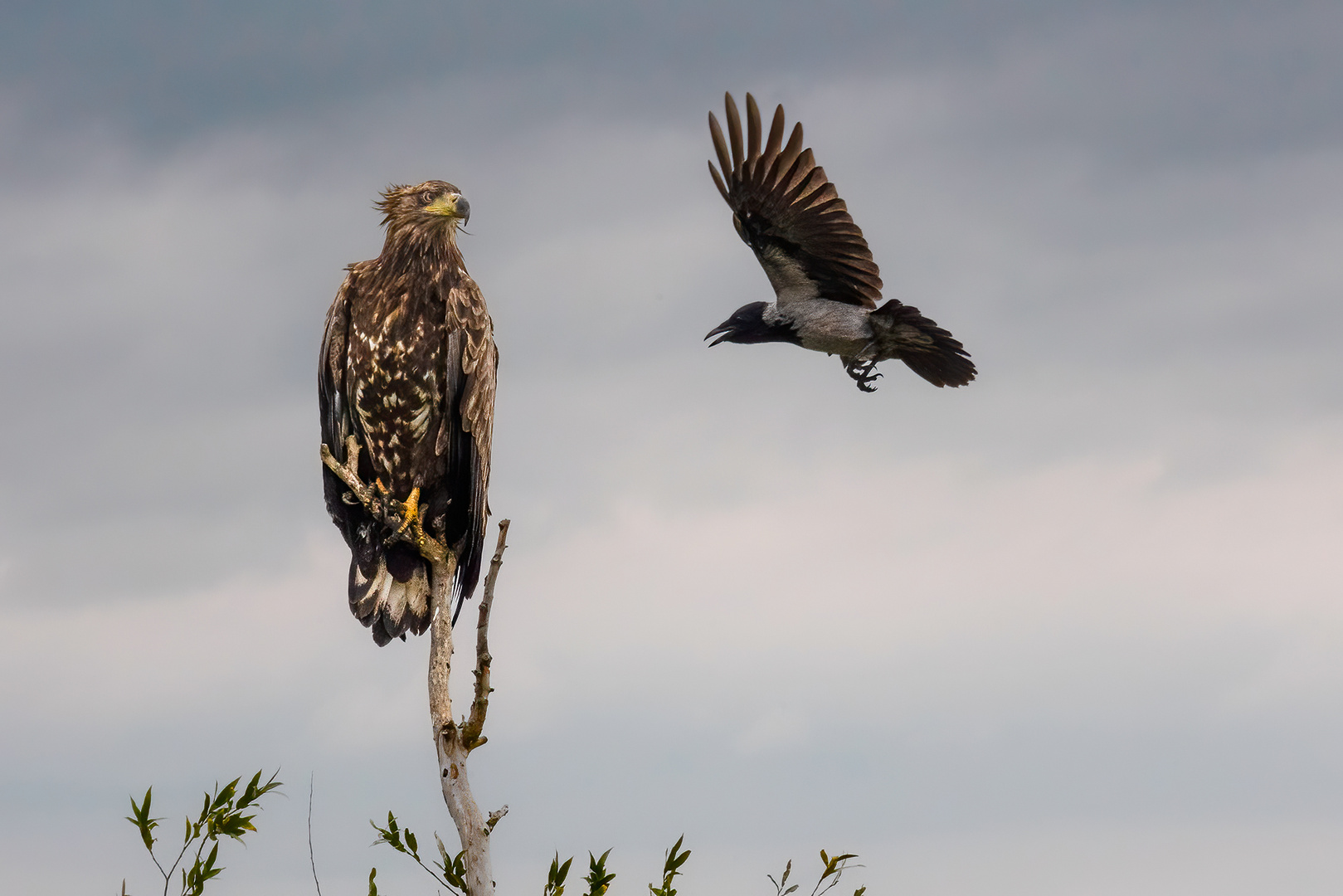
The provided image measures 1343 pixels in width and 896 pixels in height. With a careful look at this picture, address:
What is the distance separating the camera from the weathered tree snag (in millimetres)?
4945

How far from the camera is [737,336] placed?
9.02 metres

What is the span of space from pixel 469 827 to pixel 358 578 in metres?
1.61

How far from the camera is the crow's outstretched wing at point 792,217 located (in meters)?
8.05

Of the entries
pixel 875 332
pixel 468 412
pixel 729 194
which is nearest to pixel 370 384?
pixel 468 412

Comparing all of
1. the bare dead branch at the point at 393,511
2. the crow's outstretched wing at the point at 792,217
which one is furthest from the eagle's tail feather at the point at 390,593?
the crow's outstretched wing at the point at 792,217

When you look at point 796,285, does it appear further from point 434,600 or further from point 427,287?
point 434,600

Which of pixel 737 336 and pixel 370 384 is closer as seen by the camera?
pixel 370 384

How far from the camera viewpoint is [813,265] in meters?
8.47

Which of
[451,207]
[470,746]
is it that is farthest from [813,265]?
[470,746]

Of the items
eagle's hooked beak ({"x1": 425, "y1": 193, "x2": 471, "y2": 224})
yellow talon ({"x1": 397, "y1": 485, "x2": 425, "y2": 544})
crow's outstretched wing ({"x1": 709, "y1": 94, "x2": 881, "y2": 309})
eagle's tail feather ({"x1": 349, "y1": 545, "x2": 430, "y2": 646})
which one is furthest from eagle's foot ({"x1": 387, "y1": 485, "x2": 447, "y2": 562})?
crow's outstretched wing ({"x1": 709, "y1": 94, "x2": 881, "y2": 309})

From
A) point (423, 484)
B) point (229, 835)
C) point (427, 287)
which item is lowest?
point (229, 835)

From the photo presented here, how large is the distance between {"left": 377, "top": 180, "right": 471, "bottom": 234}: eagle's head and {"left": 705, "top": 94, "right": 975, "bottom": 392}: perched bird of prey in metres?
2.18

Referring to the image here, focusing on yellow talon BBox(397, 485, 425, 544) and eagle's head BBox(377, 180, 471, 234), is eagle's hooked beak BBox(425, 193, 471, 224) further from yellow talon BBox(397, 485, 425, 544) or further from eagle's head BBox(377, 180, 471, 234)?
yellow talon BBox(397, 485, 425, 544)

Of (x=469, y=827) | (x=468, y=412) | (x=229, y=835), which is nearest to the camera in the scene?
(x=229, y=835)
